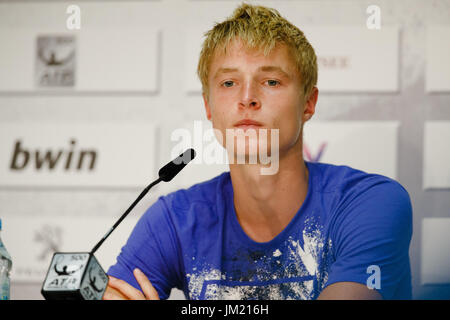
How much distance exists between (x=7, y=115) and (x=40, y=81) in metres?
0.15

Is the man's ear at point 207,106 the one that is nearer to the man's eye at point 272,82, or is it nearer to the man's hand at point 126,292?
the man's eye at point 272,82

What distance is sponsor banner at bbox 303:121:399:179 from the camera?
3.84 ft

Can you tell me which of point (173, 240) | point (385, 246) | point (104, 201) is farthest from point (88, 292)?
point (104, 201)

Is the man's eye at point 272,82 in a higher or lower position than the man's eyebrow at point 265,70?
lower

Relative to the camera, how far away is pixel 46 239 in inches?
49.3

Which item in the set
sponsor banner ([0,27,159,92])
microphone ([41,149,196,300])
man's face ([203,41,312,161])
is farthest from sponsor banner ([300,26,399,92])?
microphone ([41,149,196,300])

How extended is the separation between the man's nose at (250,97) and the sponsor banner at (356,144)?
354 mm

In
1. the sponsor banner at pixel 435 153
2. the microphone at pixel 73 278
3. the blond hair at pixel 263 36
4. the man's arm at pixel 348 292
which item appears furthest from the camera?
the sponsor banner at pixel 435 153

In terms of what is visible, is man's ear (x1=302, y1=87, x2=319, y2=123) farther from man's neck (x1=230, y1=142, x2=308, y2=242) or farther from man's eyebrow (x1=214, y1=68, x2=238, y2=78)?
man's eyebrow (x1=214, y1=68, x2=238, y2=78)

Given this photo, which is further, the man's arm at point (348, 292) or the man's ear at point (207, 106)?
the man's ear at point (207, 106)

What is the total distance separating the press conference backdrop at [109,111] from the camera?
1206 mm

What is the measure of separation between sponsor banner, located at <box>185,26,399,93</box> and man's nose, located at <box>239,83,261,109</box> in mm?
316

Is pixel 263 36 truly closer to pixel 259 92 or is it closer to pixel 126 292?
pixel 259 92

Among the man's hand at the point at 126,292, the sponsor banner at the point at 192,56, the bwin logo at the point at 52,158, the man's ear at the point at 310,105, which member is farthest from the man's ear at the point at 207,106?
the man's hand at the point at 126,292
